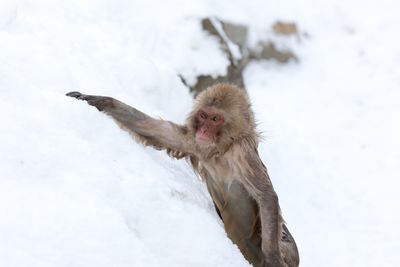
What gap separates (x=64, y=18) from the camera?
451cm

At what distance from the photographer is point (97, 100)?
3.47m

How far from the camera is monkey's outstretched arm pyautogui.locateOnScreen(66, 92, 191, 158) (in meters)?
3.52

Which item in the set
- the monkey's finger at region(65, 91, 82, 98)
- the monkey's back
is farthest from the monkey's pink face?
the monkey's finger at region(65, 91, 82, 98)

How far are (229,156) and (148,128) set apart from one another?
22.9 inches

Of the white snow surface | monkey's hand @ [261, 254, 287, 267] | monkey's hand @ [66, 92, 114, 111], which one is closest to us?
the white snow surface

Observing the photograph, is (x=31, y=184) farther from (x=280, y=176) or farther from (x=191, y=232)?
(x=280, y=176)

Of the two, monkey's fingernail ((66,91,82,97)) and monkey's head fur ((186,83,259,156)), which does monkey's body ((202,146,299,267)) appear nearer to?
monkey's head fur ((186,83,259,156))

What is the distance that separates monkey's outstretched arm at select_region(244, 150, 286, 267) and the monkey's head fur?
161mm

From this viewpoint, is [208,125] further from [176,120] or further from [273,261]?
[176,120]

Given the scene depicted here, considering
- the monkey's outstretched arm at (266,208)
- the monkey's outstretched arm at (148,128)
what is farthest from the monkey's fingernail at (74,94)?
the monkey's outstretched arm at (266,208)

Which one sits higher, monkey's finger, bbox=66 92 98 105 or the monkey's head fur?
the monkey's head fur

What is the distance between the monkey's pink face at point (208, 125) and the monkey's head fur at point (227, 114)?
1.3 inches

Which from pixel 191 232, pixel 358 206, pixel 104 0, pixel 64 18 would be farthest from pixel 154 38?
pixel 191 232

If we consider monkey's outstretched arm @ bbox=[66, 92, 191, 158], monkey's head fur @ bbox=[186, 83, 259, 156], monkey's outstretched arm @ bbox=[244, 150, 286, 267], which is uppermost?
monkey's head fur @ bbox=[186, 83, 259, 156]
